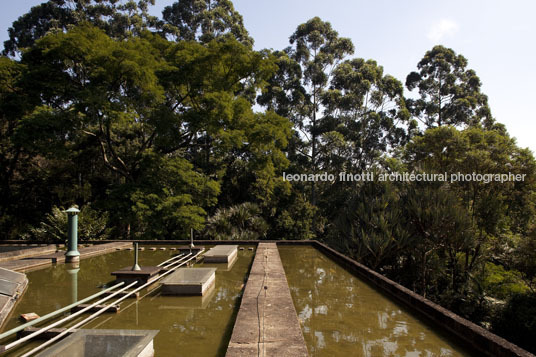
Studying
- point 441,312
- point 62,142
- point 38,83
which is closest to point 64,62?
point 38,83

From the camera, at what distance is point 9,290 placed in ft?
14.8

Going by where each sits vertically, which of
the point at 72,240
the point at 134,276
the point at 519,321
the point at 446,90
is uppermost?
Answer: the point at 446,90

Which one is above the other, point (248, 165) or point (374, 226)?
point (248, 165)

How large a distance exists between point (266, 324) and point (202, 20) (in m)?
30.1

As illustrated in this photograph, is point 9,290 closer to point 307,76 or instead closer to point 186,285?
point 186,285

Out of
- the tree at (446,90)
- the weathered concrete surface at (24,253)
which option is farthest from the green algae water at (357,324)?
the tree at (446,90)

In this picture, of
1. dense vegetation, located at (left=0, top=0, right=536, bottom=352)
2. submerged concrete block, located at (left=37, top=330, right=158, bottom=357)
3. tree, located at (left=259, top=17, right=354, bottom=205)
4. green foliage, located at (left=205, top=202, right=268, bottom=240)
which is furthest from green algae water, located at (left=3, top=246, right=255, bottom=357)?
tree, located at (left=259, top=17, right=354, bottom=205)

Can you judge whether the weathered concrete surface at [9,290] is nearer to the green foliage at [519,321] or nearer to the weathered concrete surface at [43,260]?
the weathered concrete surface at [43,260]

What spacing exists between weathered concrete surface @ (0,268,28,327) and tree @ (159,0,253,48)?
2526 cm

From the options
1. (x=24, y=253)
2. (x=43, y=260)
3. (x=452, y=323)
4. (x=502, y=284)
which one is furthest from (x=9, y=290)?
A: (x=502, y=284)

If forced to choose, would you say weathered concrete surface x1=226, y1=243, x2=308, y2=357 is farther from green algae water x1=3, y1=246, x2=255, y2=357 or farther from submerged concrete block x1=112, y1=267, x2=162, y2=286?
submerged concrete block x1=112, y1=267, x2=162, y2=286

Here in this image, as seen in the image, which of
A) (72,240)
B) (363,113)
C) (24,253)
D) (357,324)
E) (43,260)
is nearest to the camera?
(357,324)

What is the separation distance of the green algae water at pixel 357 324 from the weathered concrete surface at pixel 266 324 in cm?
26

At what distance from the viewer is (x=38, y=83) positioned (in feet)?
46.6
